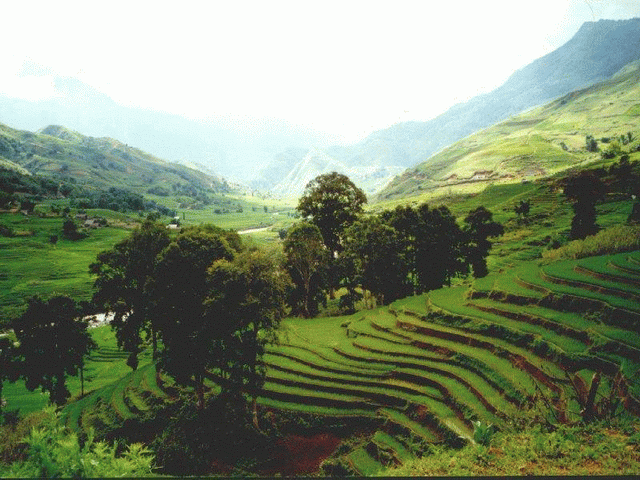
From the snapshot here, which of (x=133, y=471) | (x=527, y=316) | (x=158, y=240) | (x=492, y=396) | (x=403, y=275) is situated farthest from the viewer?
(x=403, y=275)

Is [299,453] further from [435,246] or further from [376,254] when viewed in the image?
[435,246]

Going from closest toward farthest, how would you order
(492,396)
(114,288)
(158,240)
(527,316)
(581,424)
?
1. (581,424)
2. (492,396)
3. (527,316)
4. (158,240)
5. (114,288)

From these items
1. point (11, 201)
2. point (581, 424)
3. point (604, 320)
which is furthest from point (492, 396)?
point (11, 201)

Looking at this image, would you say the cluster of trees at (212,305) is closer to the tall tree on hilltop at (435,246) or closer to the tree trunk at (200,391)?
the tree trunk at (200,391)

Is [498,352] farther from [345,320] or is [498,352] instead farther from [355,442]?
[345,320]

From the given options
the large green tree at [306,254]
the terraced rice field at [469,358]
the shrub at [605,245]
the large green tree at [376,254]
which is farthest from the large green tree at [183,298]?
the shrub at [605,245]

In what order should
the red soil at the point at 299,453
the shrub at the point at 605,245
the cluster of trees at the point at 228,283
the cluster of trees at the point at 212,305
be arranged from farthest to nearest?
the shrub at the point at 605,245, the cluster of trees at the point at 228,283, the cluster of trees at the point at 212,305, the red soil at the point at 299,453
